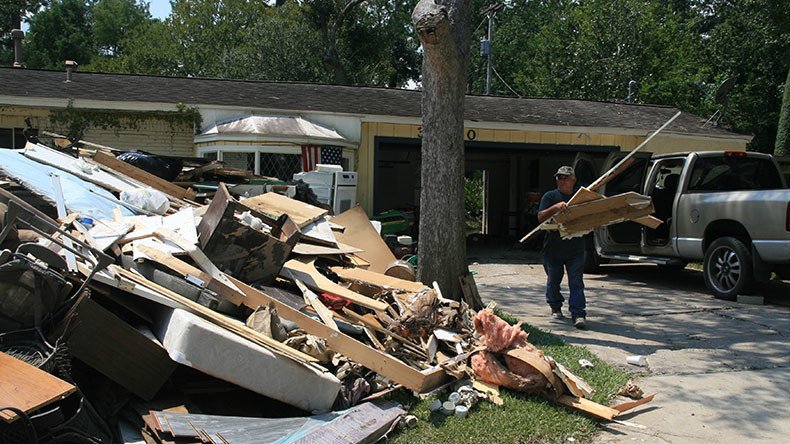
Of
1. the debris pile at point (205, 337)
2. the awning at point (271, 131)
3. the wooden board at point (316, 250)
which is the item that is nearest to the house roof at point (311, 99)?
the awning at point (271, 131)

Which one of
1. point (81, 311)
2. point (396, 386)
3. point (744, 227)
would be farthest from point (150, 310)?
point (744, 227)

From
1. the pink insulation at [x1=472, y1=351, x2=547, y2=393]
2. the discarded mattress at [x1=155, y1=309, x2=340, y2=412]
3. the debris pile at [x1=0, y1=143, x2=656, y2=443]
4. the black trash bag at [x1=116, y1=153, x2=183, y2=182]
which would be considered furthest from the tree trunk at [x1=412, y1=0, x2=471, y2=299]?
the black trash bag at [x1=116, y1=153, x2=183, y2=182]

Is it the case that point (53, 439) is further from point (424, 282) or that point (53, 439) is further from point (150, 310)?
point (424, 282)

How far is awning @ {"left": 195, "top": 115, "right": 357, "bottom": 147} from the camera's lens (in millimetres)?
12414

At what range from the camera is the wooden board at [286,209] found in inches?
309

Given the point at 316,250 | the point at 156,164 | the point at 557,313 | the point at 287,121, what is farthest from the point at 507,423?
the point at 287,121

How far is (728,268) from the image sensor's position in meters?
9.16

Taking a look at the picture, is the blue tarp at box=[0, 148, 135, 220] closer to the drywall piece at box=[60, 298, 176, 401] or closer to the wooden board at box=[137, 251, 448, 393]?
the wooden board at box=[137, 251, 448, 393]

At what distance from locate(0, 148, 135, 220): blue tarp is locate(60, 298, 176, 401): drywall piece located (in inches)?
97.0

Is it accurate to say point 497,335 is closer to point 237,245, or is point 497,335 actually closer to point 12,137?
point 237,245

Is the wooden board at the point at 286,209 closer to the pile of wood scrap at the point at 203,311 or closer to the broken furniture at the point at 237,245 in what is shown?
the pile of wood scrap at the point at 203,311

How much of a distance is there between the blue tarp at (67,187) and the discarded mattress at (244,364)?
9.08 feet

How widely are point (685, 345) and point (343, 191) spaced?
6.81 metres

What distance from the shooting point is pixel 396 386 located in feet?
16.3
